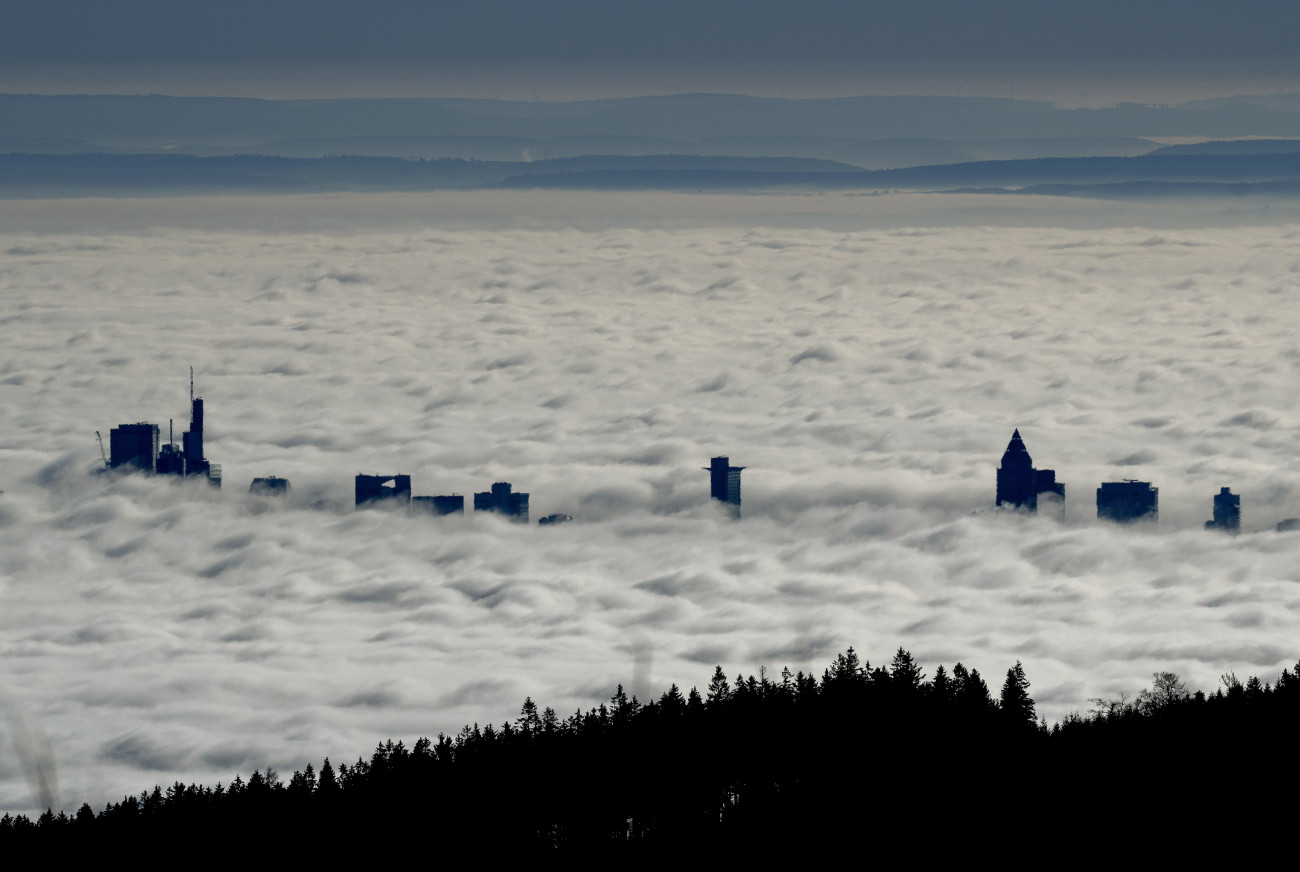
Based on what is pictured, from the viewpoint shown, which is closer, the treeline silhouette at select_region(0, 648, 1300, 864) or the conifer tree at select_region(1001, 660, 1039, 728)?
the treeline silhouette at select_region(0, 648, 1300, 864)

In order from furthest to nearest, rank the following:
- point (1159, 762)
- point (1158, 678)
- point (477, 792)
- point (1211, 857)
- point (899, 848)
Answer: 1. point (1158, 678)
2. point (477, 792)
3. point (1159, 762)
4. point (899, 848)
5. point (1211, 857)

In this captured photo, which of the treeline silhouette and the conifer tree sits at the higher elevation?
the conifer tree

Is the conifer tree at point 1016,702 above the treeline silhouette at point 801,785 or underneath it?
above

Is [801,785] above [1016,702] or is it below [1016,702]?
below

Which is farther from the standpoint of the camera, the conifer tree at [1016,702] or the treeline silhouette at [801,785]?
the conifer tree at [1016,702]

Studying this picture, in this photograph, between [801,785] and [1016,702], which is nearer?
[801,785]

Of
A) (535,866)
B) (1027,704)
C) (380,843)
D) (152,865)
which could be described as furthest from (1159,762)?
(152,865)

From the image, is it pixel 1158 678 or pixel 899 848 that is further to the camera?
pixel 1158 678

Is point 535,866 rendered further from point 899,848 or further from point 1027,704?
point 1027,704
